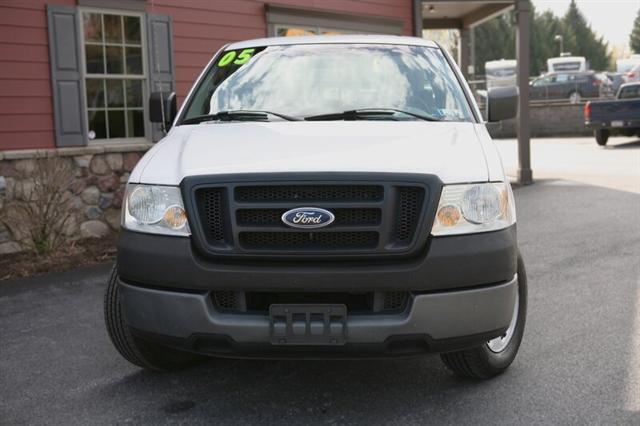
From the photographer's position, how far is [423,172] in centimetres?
325

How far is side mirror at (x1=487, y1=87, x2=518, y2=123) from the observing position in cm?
478

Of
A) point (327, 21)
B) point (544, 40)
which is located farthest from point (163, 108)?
point (544, 40)

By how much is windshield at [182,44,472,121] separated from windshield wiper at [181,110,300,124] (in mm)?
69

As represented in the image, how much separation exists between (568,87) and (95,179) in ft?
88.0

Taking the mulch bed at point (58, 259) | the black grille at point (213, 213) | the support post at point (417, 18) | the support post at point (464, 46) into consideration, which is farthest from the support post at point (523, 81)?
the black grille at point (213, 213)

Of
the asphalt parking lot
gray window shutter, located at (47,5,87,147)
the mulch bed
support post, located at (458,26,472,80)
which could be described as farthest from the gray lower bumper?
support post, located at (458,26,472,80)

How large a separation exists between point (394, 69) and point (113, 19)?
5372 mm

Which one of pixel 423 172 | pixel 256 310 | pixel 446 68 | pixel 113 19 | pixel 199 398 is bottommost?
pixel 199 398

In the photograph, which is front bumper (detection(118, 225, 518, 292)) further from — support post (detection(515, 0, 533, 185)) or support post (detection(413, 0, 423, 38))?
support post (detection(515, 0, 533, 185))

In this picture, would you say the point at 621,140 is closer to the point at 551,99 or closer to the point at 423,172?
the point at 551,99

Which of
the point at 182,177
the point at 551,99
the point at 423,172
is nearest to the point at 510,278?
the point at 423,172

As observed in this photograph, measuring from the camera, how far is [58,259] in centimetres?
768

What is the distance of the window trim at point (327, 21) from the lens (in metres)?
10.6

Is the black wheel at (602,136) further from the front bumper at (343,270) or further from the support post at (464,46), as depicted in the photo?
the front bumper at (343,270)
